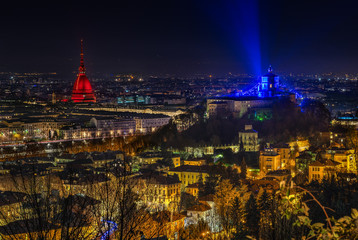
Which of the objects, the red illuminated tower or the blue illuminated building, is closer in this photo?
the blue illuminated building

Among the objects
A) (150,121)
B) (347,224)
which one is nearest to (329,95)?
(150,121)

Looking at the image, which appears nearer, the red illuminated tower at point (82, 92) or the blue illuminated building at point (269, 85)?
the blue illuminated building at point (269, 85)

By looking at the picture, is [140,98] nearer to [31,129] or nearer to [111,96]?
[111,96]

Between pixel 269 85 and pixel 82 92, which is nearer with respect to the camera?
pixel 269 85

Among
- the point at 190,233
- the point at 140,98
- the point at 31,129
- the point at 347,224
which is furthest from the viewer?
the point at 140,98

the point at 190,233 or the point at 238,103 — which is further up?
the point at 238,103

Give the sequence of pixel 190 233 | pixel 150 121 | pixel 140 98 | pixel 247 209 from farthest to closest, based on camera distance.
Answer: pixel 140 98 → pixel 150 121 → pixel 247 209 → pixel 190 233

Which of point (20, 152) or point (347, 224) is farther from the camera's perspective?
point (20, 152)
